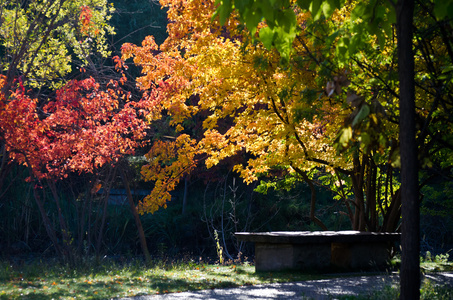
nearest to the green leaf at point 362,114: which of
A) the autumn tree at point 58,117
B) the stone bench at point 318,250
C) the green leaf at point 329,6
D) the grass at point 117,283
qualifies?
the green leaf at point 329,6

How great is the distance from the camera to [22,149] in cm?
1061

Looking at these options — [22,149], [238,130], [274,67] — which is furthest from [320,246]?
[22,149]

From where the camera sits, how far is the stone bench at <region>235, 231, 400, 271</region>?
30.3 feet

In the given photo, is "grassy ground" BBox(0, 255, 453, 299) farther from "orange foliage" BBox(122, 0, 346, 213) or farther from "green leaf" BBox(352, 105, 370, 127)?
"green leaf" BBox(352, 105, 370, 127)

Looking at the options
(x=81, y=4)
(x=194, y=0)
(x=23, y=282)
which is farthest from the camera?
(x=81, y=4)

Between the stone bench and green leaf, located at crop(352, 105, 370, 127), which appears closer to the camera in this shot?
green leaf, located at crop(352, 105, 370, 127)

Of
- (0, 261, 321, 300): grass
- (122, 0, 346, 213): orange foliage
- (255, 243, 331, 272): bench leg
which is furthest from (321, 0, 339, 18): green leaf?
(255, 243, 331, 272): bench leg

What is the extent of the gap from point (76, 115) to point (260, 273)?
191 inches

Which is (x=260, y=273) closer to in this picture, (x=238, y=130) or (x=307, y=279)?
(x=307, y=279)

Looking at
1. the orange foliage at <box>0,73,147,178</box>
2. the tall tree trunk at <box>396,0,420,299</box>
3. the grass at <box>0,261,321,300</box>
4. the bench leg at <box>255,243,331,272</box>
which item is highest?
the orange foliage at <box>0,73,147,178</box>

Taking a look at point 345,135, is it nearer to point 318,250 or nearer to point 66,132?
point 318,250

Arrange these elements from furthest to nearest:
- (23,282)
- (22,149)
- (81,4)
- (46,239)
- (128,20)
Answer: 1. (128,20)
2. (46,239)
3. (81,4)
4. (22,149)
5. (23,282)

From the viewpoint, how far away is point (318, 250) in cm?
957

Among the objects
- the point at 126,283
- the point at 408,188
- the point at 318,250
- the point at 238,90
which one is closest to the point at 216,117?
the point at 238,90
